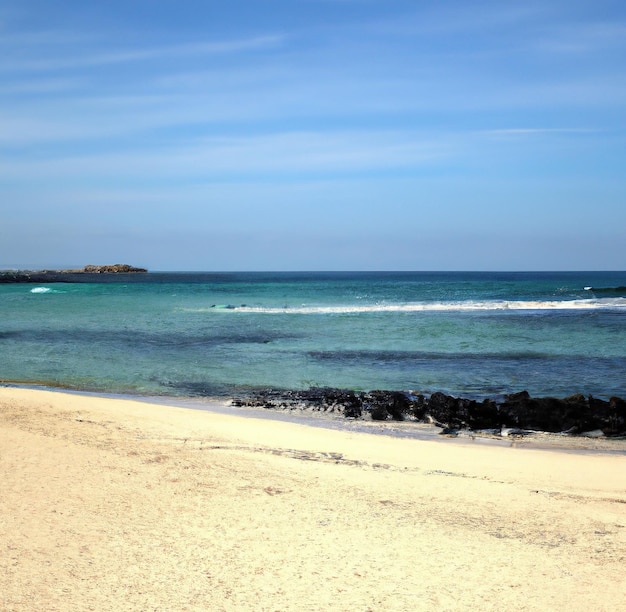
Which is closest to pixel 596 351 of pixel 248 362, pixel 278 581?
pixel 248 362

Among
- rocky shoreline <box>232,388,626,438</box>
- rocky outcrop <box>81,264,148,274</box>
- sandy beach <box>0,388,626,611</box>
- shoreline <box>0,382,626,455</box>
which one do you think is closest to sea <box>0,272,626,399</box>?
shoreline <box>0,382,626,455</box>

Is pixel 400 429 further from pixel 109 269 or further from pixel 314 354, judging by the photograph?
pixel 109 269

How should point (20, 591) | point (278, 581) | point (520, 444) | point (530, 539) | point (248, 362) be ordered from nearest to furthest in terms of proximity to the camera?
1. point (20, 591)
2. point (278, 581)
3. point (530, 539)
4. point (520, 444)
5. point (248, 362)

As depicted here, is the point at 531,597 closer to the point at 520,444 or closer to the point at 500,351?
the point at 520,444

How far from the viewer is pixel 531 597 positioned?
4121 millimetres

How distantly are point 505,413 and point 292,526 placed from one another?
6760mm

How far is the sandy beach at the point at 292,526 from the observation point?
13.4ft

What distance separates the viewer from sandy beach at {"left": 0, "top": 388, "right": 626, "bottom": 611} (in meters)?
4.10

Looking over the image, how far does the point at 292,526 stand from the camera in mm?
5180

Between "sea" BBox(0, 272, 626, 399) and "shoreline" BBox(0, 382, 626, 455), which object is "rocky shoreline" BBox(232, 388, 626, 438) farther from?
"sea" BBox(0, 272, 626, 399)

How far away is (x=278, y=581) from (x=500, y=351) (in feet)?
58.5

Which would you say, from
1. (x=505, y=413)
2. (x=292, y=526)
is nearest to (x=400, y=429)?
(x=505, y=413)

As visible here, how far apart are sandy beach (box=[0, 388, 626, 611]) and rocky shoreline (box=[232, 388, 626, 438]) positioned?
7.34ft

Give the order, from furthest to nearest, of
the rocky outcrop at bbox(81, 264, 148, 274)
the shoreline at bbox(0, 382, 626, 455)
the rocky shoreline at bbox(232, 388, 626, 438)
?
the rocky outcrop at bbox(81, 264, 148, 274) < the rocky shoreline at bbox(232, 388, 626, 438) < the shoreline at bbox(0, 382, 626, 455)
